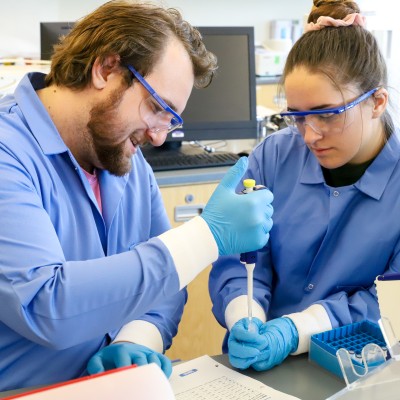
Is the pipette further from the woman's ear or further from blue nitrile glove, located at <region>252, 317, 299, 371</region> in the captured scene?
the woman's ear

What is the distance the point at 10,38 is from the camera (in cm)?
407

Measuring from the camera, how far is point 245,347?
117cm

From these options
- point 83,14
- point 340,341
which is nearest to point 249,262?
point 340,341

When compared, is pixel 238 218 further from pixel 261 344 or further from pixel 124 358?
pixel 124 358

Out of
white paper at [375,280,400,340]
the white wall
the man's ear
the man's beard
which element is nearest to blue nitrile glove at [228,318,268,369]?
white paper at [375,280,400,340]

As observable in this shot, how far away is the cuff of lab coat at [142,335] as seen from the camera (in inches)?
51.3

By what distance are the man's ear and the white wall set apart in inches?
92.1

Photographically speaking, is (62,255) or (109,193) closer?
(62,255)

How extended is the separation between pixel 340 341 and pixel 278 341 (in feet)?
0.42

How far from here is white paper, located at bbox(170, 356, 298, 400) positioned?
3.57 ft

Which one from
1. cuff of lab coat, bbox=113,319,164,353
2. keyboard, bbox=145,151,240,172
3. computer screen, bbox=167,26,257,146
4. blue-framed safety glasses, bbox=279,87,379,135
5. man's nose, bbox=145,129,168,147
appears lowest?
keyboard, bbox=145,151,240,172

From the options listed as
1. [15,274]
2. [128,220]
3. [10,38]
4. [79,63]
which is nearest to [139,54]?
[79,63]

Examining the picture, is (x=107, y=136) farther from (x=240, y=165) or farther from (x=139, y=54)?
(x=240, y=165)

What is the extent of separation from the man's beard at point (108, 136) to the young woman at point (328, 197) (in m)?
0.38
